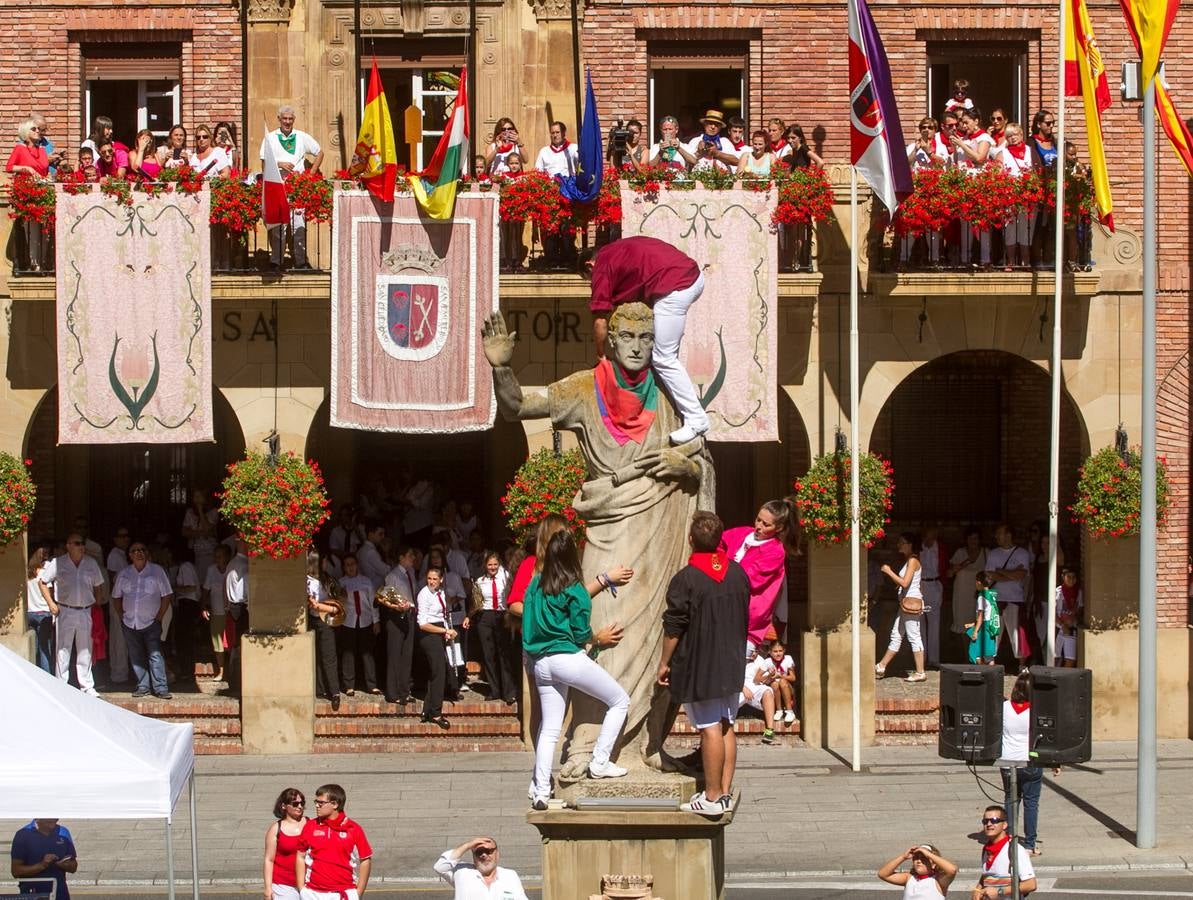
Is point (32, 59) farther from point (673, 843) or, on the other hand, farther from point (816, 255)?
point (673, 843)

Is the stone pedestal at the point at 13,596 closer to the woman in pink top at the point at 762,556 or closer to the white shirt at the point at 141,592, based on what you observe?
the white shirt at the point at 141,592

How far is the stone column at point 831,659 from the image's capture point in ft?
82.5

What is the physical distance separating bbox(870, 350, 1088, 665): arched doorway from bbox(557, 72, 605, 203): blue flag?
20.9ft

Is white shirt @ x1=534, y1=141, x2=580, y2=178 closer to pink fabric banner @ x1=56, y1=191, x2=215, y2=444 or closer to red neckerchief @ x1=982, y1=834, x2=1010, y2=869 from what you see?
pink fabric banner @ x1=56, y1=191, x2=215, y2=444

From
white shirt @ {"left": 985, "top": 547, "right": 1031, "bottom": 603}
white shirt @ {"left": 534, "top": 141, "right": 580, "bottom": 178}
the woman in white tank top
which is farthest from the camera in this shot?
white shirt @ {"left": 985, "top": 547, "right": 1031, "bottom": 603}

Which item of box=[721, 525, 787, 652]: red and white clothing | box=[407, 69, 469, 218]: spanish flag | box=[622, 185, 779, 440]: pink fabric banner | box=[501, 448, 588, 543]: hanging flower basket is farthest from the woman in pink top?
box=[407, 69, 469, 218]: spanish flag

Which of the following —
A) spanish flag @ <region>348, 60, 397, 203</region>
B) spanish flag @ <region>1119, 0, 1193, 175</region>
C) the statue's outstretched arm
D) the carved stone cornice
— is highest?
the carved stone cornice

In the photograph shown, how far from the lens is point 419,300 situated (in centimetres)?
2433

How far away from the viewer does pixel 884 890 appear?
763 inches

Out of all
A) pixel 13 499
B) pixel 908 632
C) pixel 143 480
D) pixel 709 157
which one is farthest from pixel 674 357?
pixel 143 480

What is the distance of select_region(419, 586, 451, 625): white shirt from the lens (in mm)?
25062

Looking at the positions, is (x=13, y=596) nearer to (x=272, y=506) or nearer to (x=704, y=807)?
(x=272, y=506)

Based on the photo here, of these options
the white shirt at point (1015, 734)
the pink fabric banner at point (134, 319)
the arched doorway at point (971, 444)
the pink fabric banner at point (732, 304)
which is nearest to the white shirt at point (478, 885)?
the white shirt at point (1015, 734)

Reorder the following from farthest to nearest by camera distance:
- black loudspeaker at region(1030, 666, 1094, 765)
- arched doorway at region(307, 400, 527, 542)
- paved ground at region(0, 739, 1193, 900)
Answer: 1. arched doorway at region(307, 400, 527, 542)
2. paved ground at region(0, 739, 1193, 900)
3. black loudspeaker at region(1030, 666, 1094, 765)
